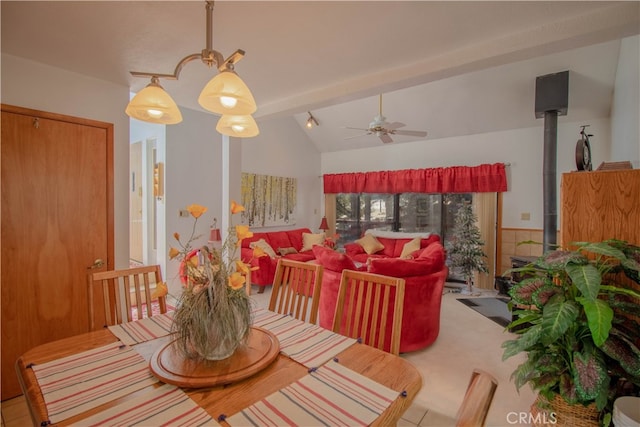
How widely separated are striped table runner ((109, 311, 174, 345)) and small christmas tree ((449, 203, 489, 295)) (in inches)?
177

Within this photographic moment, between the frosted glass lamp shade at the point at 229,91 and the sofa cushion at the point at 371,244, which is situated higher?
the frosted glass lamp shade at the point at 229,91

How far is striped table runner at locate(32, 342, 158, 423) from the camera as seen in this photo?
3.25 feet

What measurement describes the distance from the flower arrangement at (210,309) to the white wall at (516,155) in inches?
200

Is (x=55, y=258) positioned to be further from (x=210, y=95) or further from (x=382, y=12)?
(x=382, y=12)

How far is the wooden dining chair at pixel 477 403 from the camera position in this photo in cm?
68

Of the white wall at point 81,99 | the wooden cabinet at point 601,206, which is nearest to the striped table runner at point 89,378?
the white wall at point 81,99

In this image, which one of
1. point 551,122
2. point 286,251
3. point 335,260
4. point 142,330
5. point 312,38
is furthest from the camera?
point 286,251

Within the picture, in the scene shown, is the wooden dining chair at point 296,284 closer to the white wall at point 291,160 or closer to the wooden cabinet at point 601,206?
the wooden cabinet at point 601,206

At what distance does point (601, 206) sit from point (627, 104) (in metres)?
2.36

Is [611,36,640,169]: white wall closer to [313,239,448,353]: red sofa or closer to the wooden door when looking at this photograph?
[313,239,448,353]: red sofa

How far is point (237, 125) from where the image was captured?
1.76 metres

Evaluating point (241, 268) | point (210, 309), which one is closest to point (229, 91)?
point (241, 268)

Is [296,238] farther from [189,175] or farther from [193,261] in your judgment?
[193,261]

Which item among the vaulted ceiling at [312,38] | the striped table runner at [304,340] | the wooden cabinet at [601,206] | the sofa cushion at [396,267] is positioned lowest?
the striped table runner at [304,340]
